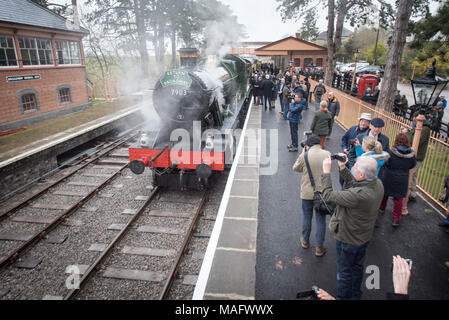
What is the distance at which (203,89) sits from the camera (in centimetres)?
613

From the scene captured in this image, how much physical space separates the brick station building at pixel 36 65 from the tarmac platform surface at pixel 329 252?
37.6ft

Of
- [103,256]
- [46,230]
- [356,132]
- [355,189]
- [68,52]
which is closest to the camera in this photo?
[355,189]

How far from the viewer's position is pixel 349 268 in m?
3.02

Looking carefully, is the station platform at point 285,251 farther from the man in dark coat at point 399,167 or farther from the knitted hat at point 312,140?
the knitted hat at point 312,140

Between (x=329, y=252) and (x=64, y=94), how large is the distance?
15.2m

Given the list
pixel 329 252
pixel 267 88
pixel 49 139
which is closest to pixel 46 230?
pixel 329 252

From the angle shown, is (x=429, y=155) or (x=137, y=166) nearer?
(x=429, y=155)

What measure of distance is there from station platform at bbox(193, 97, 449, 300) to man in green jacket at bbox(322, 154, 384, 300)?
425mm

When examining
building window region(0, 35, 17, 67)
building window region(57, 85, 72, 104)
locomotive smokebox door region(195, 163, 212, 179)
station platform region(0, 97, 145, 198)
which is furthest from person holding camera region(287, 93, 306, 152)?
building window region(57, 85, 72, 104)

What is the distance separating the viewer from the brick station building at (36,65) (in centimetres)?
1127

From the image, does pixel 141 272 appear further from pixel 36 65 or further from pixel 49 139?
pixel 36 65

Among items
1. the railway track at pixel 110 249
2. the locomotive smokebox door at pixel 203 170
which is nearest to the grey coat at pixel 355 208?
the railway track at pixel 110 249

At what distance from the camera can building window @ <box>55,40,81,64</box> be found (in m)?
14.3

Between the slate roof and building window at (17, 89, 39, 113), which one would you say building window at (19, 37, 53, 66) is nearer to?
the slate roof
